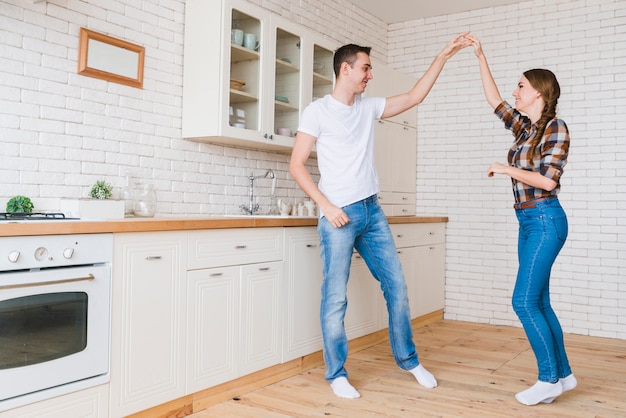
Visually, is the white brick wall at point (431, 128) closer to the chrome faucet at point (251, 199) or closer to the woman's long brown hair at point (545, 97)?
the chrome faucet at point (251, 199)

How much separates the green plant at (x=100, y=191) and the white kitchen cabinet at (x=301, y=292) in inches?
36.9

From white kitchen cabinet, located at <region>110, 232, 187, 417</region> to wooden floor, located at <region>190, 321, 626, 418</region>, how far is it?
0.30m

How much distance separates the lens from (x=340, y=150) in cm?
311

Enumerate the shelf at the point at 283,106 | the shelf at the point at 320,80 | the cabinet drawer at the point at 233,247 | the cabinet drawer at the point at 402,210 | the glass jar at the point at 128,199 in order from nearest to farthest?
the cabinet drawer at the point at 233,247 → the glass jar at the point at 128,199 → the shelf at the point at 283,106 → the shelf at the point at 320,80 → the cabinet drawer at the point at 402,210

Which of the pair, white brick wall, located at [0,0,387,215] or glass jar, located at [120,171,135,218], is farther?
glass jar, located at [120,171,135,218]

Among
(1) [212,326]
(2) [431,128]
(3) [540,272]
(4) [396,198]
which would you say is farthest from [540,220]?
(2) [431,128]

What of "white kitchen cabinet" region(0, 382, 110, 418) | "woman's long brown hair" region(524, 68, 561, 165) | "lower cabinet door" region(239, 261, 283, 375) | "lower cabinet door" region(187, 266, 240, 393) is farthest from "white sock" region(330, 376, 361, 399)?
"woman's long brown hair" region(524, 68, 561, 165)

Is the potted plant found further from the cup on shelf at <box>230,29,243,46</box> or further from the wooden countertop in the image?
the cup on shelf at <box>230,29,243,46</box>

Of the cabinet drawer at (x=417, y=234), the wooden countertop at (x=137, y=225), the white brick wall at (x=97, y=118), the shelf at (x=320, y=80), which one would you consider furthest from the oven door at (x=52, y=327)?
the cabinet drawer at (x=417, y=234)

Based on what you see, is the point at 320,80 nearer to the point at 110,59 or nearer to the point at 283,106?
the point at 283,106

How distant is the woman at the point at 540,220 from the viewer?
284cm

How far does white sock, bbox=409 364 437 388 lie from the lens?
3.21m

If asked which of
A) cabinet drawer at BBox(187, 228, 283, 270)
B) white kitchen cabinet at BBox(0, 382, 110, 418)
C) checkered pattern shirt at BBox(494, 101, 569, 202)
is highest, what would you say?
checkered pattern shirt at BBox(494, 101, 569, 202)

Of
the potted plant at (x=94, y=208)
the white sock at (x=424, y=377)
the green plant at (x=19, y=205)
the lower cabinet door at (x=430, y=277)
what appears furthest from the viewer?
the lower cabinet door at (x=430, y=277)
